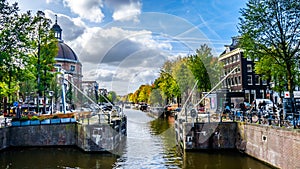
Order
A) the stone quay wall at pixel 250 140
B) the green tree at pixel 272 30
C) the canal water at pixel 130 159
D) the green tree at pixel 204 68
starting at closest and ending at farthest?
the stone quay wall at pixel 250 140
the canal water at pixel 130 159
the green tree at pixel 272 30
the green tree at pixel 204 68

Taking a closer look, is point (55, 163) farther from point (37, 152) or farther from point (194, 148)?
point (194, 148)

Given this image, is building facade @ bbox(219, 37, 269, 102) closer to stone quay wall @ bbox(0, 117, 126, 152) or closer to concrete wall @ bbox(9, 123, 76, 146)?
stone quay wall @ bbox(0, 117, 126, 152)

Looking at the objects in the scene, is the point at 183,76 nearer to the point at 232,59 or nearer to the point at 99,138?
the point at 232,59

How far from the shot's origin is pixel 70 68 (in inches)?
3654

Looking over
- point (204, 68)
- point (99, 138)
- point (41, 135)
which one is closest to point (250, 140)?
point (99, 138)

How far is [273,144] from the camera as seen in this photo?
17266mm

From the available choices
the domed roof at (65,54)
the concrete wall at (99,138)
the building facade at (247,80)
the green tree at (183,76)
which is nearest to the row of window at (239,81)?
the building facade at (247,80)

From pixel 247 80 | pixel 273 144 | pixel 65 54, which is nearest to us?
pixel 273 144

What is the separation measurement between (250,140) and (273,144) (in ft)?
11.8

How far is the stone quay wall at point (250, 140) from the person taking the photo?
15391 mm

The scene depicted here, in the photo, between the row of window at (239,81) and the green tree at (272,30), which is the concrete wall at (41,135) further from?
the row of window at (239,81)

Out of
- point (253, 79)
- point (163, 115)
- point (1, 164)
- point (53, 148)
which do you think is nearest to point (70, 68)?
point (163, 115)

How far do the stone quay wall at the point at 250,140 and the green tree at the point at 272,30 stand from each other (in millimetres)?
5123

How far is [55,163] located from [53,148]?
6629mm
